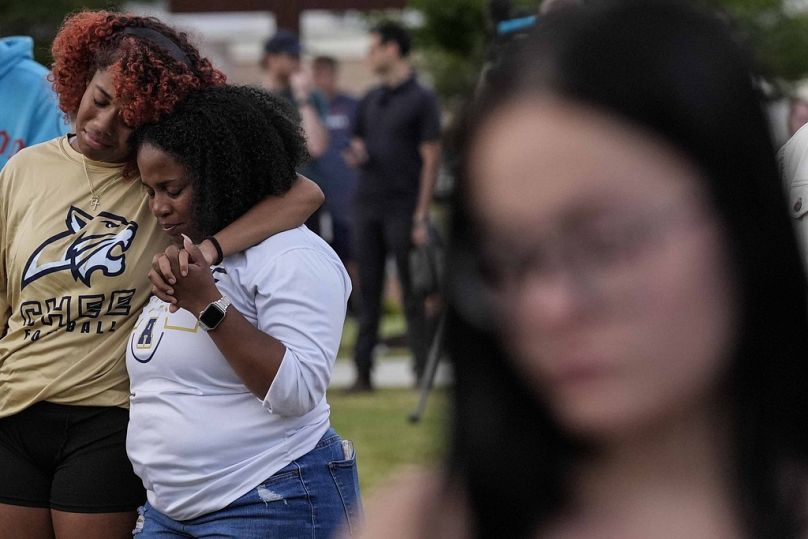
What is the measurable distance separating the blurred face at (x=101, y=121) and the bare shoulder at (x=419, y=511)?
6.58ft

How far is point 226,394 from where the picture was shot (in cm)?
268

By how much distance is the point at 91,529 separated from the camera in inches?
111

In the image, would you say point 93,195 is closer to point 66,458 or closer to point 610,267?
point 66,458

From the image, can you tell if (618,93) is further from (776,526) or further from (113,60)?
(113,60)

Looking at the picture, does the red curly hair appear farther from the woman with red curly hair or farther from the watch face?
the watch face

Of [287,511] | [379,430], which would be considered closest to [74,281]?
[287,511]

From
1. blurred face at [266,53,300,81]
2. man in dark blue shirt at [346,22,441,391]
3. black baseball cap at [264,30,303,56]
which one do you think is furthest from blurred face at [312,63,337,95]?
man in dark blue shirt at [346,22,441,391]

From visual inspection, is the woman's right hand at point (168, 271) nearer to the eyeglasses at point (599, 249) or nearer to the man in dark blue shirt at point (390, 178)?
the eyeglasses at point (599, 249)

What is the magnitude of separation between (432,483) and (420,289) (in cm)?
631

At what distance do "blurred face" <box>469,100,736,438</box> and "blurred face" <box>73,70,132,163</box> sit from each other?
7.00ft

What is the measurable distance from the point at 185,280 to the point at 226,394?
281 mm

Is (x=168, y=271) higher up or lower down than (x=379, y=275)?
higher up

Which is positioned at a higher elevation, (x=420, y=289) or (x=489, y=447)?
(x=489, y=447)

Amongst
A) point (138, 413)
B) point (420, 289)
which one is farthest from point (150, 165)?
point (420, 289)
